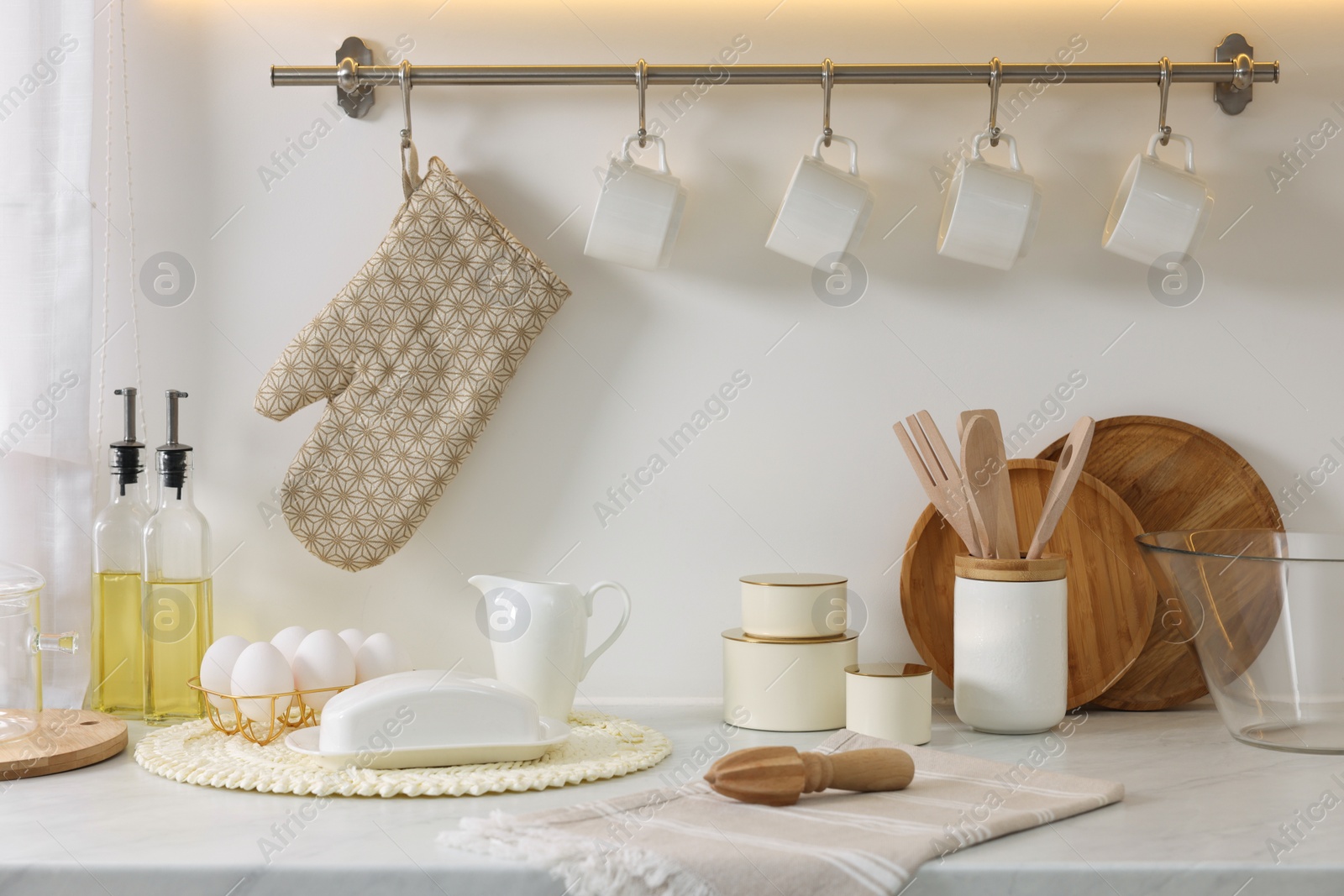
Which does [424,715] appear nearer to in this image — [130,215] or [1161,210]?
[130,215]

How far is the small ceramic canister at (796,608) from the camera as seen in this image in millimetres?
1003

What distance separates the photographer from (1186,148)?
1.10 m

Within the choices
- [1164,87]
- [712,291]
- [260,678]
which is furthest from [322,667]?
[1164,87]

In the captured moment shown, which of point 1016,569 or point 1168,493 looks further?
point 1168,493

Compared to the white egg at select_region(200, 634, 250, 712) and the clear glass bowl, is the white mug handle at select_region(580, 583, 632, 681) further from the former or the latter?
the clear glass bowl

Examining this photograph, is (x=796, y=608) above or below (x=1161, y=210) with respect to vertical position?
below

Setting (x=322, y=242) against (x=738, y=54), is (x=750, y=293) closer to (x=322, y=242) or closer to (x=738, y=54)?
(x=738, y=54)

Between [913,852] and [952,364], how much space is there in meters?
0.58

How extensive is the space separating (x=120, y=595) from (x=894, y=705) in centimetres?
73

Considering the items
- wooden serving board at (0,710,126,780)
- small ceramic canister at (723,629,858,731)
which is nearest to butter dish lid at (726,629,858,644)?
small ceramic canister at (723,629,858,731)

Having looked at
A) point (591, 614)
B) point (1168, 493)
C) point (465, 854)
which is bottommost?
point (465, 854)

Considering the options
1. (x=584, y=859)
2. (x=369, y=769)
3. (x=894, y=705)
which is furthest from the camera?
(x=894, y=705)

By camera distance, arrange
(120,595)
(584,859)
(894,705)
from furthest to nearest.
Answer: (120,595) < (894,705) < (584,859)

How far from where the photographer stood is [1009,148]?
111 cm
